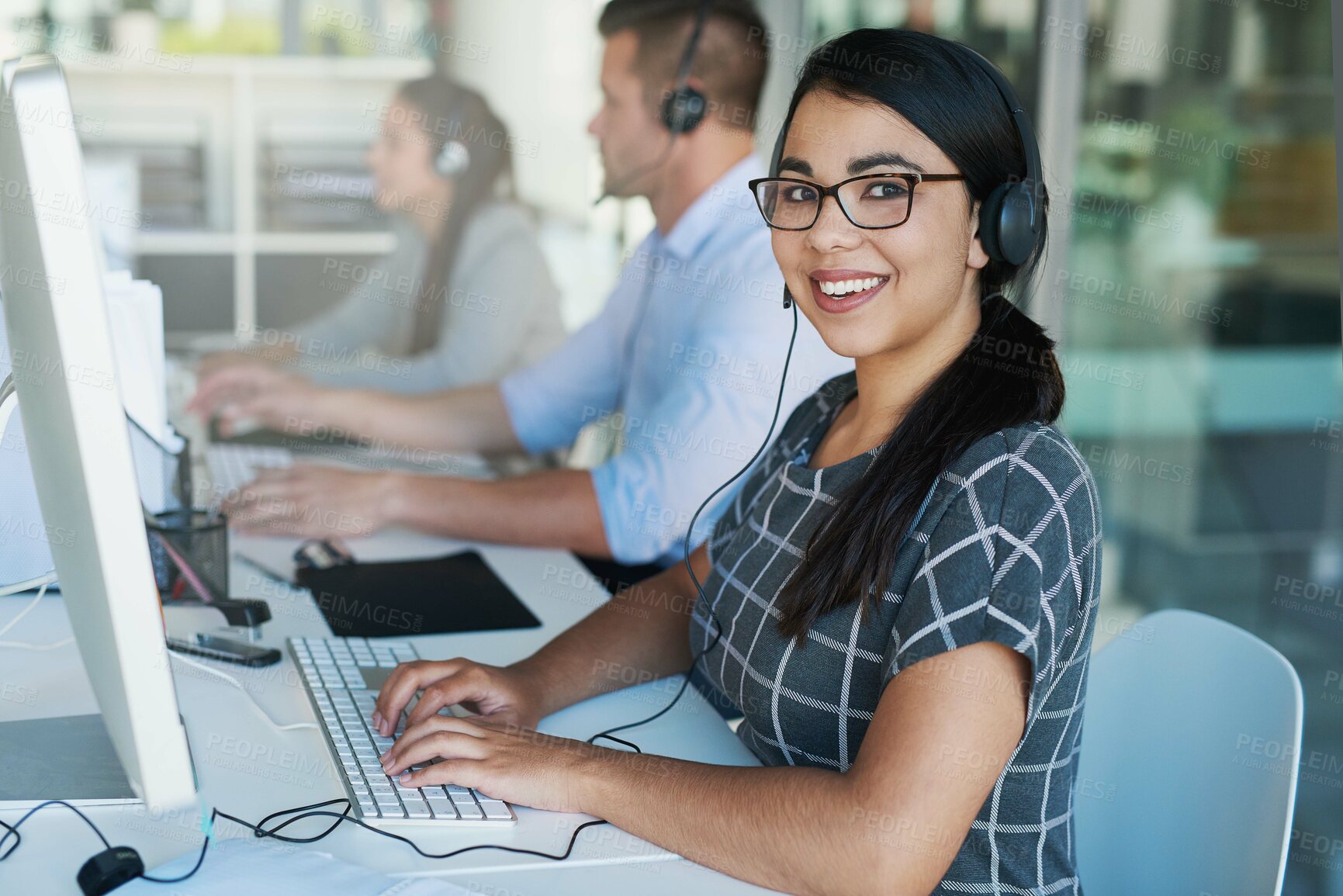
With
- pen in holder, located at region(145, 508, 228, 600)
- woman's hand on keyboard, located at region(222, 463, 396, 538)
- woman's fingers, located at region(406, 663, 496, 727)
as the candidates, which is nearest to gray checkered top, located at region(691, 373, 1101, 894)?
woman's fingers, located at region(406, 663, 496, 727)

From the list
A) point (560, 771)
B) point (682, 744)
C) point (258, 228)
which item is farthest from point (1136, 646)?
point (258, 228)

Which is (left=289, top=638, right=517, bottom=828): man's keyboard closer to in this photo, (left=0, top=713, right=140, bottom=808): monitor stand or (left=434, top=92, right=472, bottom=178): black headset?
(left=0, top=713, right=140, bottom=808): monitor stand

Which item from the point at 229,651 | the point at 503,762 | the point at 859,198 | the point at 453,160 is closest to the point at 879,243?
the point at 859,198

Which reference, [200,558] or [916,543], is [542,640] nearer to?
[200,558]

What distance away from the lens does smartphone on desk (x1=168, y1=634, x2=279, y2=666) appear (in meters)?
1.25

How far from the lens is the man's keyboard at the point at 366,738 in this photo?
944mm

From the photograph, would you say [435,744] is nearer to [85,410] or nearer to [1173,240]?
[85,410]

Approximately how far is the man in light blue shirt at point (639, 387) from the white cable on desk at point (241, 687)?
49cm

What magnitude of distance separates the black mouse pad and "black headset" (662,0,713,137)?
0.79m

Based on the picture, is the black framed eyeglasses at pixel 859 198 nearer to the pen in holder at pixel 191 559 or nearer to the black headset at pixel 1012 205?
the black headset at pixel 1012 205

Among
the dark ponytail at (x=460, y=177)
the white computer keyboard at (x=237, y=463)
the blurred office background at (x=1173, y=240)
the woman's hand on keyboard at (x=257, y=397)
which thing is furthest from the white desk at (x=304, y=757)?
the dark ponytail at (x=460, y=177)

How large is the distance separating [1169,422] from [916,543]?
1.70m

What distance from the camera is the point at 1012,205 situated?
3.38 ft

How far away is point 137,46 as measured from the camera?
382cm
